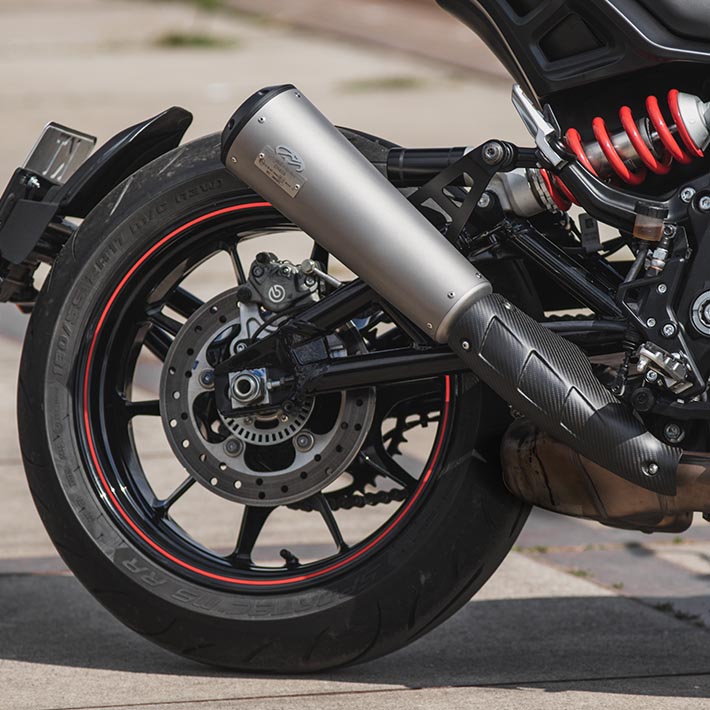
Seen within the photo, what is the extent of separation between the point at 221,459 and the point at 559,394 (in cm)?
77

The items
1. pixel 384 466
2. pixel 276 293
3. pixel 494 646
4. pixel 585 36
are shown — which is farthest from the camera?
pixel 494 646

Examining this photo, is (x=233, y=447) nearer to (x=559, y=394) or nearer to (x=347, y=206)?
(x=347, y=206)

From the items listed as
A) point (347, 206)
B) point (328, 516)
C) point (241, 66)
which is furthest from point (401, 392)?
point (241, 66)

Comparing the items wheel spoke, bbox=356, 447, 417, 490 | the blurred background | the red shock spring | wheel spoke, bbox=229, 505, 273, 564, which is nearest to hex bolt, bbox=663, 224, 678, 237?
the red shock spring

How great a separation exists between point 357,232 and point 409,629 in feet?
2.75

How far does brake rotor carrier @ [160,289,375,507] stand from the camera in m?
3.10

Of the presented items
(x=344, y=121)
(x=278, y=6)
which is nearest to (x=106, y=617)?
(x=344, y=121)

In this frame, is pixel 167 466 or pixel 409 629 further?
pixel 167 466

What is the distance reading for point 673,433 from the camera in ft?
9.12

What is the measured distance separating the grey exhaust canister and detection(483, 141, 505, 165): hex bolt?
165 millimetres

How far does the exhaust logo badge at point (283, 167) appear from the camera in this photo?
2846 millimetres

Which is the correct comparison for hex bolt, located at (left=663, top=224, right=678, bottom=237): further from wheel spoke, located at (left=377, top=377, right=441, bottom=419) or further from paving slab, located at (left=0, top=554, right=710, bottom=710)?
paving slab, located at (left=0, top=554, right=710, bottom=710)

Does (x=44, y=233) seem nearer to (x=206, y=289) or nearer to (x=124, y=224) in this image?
(x=124, y=224)

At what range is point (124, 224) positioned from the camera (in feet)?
10.3
